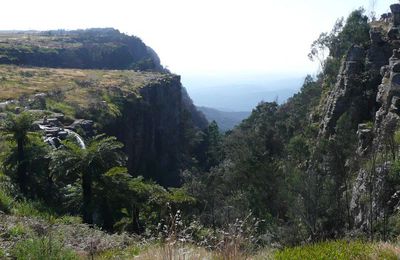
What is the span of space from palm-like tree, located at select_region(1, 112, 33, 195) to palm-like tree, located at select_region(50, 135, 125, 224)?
1.35 meters

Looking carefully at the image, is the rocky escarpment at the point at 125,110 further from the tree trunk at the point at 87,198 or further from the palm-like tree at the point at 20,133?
the tree trunk at the point at 87,198

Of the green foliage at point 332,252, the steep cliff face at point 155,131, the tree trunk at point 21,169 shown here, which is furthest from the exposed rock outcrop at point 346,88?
the green foliage at point 332,252

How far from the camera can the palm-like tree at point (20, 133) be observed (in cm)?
1638

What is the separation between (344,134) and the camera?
3234cm

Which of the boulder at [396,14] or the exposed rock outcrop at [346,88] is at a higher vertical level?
the boulder at [396,14]

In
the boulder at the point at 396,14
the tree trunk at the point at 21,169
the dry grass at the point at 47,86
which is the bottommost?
the tree trunk at the point at 21,169

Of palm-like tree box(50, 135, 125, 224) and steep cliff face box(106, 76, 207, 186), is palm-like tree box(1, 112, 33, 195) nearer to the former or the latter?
palm-like tree box(50, 135, 125, 224)

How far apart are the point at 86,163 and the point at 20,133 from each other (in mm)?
2813

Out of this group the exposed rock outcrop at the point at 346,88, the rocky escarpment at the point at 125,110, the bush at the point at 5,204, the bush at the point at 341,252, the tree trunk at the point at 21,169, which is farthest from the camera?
the exposed rock outcrop at the point at 346,88

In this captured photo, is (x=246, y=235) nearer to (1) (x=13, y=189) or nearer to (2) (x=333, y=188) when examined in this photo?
(1) (x=13, y=189)

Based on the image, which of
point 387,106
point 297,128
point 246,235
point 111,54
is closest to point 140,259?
point 246,235

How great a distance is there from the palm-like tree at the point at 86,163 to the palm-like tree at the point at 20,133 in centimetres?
135

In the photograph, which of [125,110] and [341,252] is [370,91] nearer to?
[125,110]

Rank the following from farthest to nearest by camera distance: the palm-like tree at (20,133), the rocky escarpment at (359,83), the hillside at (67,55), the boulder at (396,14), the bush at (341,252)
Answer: the hillside at (67,55) → the boulder at (396,14) → the rocky escarpment at (359,83) → the palm-like tree at (20,133) → the bush at (341,252)
